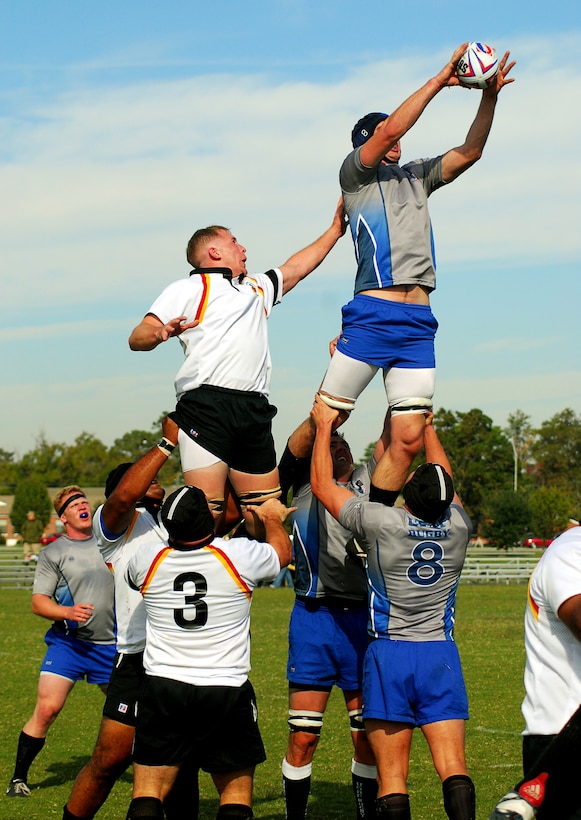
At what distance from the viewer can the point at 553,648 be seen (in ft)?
15.2

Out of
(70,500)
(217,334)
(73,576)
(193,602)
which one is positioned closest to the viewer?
(193,602)

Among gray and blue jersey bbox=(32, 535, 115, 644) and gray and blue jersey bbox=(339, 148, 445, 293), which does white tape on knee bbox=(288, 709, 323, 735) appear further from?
gray and blue jersey bbox=(339, 148, 445, 293)

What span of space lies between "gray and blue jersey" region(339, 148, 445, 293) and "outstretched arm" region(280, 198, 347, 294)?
22.0 inches

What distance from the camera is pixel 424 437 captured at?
693cm

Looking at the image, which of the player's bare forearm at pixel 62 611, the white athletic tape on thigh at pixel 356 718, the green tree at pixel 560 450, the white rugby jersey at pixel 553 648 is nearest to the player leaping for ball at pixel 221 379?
the white athletic tape on thigh at pixel 356 718

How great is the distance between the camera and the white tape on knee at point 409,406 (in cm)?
677

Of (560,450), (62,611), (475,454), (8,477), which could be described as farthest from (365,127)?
(8,477)

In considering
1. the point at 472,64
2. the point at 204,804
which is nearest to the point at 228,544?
the point at 472,64

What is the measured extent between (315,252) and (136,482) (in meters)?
2.23

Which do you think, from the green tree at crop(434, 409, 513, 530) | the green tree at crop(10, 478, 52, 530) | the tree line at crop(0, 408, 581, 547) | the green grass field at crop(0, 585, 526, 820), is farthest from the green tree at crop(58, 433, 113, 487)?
the green grass field at crop(0, 585, 526, 820)

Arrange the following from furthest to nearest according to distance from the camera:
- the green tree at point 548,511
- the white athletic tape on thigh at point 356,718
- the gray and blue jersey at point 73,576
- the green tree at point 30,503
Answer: the green tree at point 30,503 → the green tree at point 548,511 → the gray and blue jersey at point 73,576 → the white athletic tape on thigh at point 356,718

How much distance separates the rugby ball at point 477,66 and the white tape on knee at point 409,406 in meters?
1.96

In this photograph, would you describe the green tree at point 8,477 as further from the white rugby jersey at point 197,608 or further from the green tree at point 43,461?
the white rugby jersey at point 197,608

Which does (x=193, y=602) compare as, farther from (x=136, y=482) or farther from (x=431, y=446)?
(x=431, y=446)
